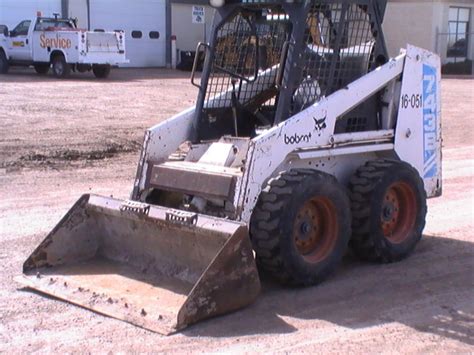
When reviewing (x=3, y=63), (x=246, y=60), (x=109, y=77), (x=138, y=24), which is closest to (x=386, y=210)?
(x=246, y=60)

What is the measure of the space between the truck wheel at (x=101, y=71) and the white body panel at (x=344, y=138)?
65.5ft

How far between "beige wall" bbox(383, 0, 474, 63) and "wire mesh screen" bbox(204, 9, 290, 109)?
103ft

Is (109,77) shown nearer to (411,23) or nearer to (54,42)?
(54,42)

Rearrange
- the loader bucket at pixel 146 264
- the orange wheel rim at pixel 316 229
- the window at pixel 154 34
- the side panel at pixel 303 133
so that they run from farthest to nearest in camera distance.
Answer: the window at pixel 154 34 → the orange wheel rim at pixel 316 229 → the side panel at pixel 303 133 → the loader bucket at pixel 146 264

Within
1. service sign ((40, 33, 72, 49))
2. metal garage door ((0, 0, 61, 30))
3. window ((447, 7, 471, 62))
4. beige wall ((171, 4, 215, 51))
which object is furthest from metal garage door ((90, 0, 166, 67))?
window ((447, 7, 471, 62))

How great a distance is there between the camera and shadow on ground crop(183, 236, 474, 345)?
5547 millimetres

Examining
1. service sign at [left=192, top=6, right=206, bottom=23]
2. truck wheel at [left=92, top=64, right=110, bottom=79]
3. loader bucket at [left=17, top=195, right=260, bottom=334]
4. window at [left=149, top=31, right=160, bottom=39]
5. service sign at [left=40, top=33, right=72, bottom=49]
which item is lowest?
loader bucket at [left=17, top=195, right=260, bottom=334]

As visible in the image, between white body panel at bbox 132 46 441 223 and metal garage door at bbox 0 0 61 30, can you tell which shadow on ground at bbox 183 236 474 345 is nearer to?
white body panel at bbox 132 46 441 223

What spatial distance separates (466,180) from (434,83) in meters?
4.25

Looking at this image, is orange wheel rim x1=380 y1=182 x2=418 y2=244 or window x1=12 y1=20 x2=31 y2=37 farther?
window x1=12 y1=20 x2=31 y2=37

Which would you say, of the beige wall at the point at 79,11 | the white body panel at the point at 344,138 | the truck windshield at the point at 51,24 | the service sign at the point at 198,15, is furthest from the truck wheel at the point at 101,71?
the white body panel at the point at 344,138

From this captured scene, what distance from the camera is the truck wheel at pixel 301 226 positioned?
5.90 m

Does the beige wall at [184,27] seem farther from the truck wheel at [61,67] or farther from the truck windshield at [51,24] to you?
the truck wheel at [61,67]

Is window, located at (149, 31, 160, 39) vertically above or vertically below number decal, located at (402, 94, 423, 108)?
above
